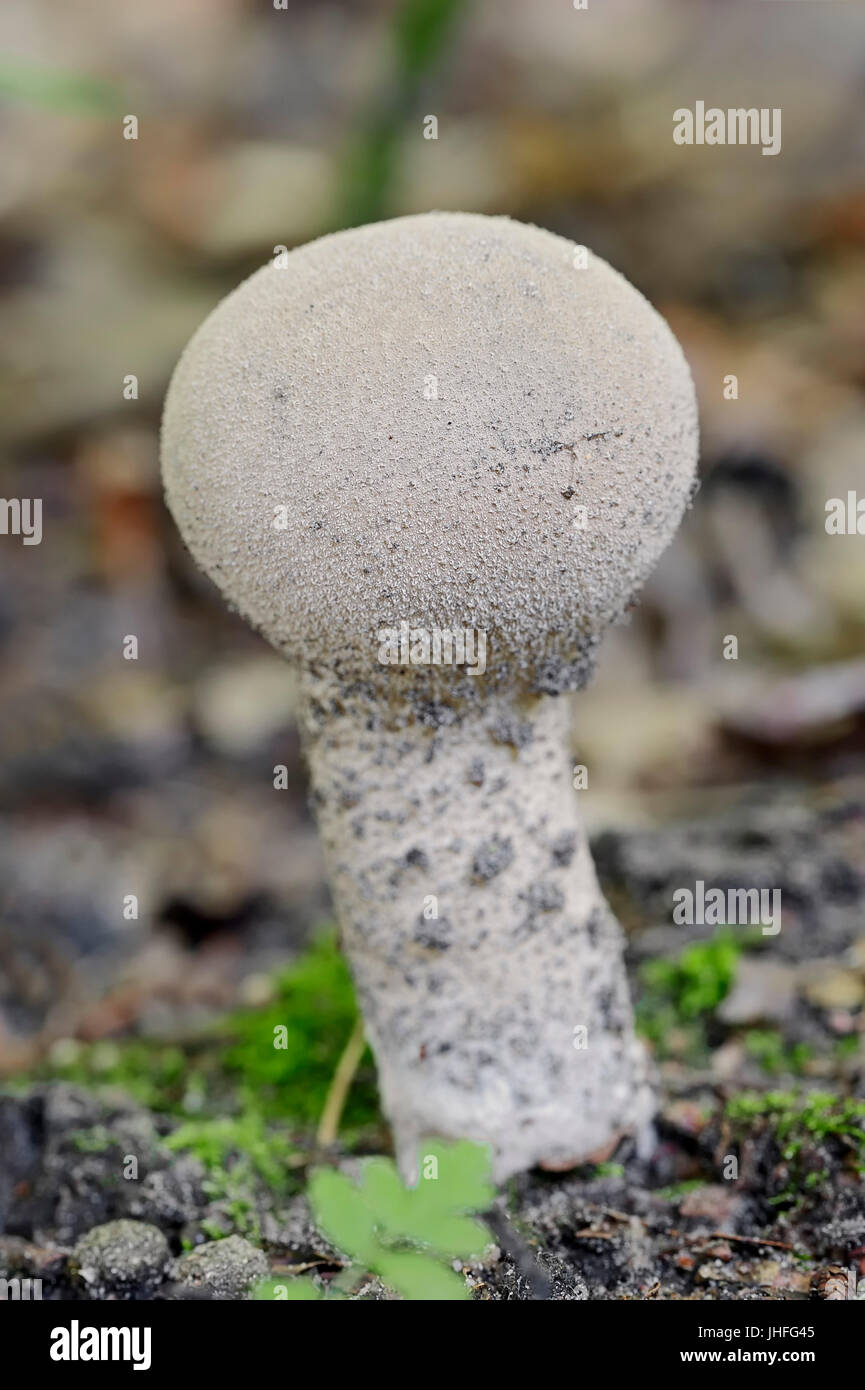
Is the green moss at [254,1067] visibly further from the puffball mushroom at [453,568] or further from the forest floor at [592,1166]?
the puffball mushroom at [453,568]

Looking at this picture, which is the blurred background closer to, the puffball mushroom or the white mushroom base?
the white mushroom base

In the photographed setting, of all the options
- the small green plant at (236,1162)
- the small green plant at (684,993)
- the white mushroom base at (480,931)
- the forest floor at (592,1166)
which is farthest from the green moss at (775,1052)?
the small green plant at (236,1162)

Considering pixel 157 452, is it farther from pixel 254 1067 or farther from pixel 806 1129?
pixel 806 1129

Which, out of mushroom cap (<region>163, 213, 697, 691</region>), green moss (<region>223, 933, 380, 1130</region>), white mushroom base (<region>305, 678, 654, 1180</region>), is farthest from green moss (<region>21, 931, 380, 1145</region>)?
mushroom cap (<region>163, 213, 697, 691</region>)

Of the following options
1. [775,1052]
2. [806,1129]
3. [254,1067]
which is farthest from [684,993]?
[254,1067]

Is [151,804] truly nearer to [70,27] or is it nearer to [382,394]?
[382,394]
